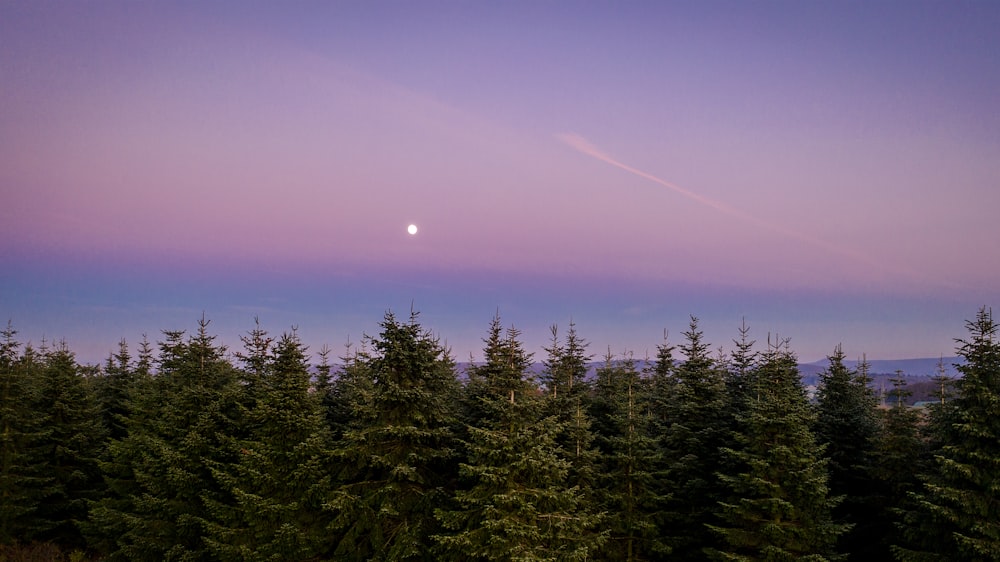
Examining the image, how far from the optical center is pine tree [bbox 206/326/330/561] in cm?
2539

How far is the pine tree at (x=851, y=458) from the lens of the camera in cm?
2797

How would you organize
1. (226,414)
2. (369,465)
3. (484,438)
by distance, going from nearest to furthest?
(484,438) → (369,465) → (226,414)

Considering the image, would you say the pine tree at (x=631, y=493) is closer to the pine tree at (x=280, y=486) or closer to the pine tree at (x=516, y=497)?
→ the pine tree at (x=516, y=497)

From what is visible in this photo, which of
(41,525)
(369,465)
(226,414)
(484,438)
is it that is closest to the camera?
(484,438)

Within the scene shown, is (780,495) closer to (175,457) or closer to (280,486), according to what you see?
(280,486)

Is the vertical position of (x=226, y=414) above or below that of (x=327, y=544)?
above

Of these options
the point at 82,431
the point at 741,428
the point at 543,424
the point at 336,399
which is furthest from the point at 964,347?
the point at 82,431

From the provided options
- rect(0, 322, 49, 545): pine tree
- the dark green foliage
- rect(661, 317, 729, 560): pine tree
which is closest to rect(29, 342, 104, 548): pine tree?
rect(0, 322, 49, 545): pine tree

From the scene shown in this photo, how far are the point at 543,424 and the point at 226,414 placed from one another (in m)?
20.7

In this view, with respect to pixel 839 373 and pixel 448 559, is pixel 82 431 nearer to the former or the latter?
pixel 448 559

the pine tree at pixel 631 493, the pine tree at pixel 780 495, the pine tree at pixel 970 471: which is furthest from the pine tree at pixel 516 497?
the pine tree at pixel 970 471

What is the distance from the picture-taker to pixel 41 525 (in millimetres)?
40625

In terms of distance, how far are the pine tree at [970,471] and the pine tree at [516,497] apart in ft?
42.3

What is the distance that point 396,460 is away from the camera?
24891 millimetres
